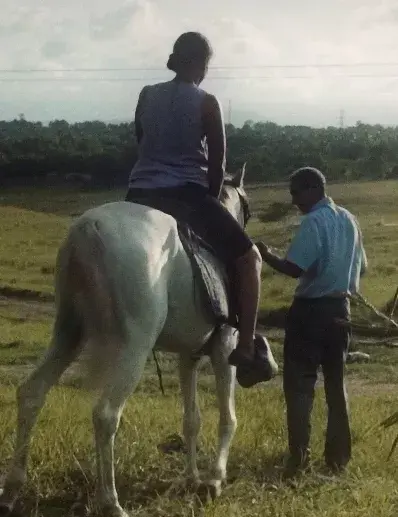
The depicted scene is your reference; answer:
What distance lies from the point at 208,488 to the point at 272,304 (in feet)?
51.8

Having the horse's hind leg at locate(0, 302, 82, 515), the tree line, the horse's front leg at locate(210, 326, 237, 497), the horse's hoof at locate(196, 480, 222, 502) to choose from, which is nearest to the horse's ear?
the horse's front leg at locate(210, 326, 237, 497)

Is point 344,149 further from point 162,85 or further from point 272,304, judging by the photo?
point 162,85

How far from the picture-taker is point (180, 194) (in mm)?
4547

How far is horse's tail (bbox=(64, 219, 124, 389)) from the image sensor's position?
3.92m

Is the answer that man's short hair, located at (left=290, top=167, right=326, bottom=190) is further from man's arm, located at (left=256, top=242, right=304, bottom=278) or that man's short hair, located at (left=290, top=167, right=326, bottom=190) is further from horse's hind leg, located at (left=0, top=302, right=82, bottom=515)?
horse's hind leg, located at (left=0, top=302, right=82, bottom=515)

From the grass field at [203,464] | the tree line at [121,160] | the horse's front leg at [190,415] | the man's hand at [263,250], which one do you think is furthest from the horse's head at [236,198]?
the tree line at [121,160]

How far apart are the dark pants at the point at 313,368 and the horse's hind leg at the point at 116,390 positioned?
1.51m

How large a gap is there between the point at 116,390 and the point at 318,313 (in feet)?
5.66

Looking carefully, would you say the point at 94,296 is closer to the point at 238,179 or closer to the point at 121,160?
the point at 238,179

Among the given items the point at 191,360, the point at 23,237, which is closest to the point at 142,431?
the point at 191,360

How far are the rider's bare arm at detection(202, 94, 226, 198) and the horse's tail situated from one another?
3.02 ft

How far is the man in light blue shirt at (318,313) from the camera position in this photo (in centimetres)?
514

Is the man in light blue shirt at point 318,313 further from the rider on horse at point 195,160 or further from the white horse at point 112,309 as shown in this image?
the white horse at point 112,309

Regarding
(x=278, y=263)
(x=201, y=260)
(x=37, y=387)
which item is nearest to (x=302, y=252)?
(x=278, y=263)
